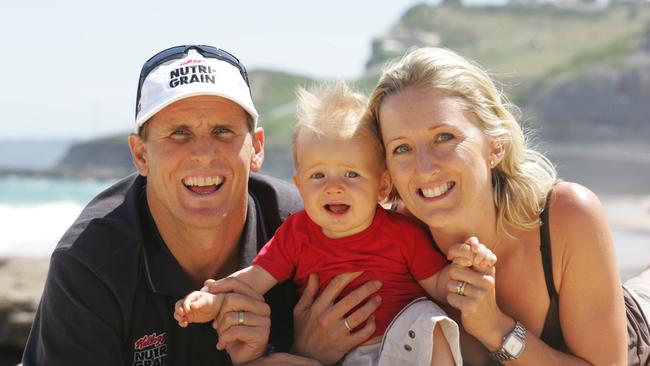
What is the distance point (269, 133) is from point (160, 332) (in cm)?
8056

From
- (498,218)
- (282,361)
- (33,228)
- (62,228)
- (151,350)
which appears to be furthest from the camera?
(33,228)

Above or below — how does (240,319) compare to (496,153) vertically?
below

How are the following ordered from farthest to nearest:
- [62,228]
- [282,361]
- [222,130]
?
[62,228], [222,130], [282,361]

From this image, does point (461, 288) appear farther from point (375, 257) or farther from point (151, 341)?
point (151, 341)

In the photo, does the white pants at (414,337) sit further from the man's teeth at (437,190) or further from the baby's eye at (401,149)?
the baby's eye at (401,149)

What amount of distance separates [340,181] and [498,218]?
2.48 feet

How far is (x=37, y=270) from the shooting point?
25.7 feet

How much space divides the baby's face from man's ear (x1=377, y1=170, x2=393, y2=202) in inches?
1.6

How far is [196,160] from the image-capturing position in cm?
375

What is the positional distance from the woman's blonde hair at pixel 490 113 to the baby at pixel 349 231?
0.19m

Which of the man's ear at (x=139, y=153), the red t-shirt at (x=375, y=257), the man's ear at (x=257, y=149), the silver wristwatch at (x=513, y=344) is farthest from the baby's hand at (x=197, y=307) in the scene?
the silver wristwatch at (x=513, y=344)

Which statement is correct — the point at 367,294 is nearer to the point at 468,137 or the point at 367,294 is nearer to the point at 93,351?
the point at 468,137

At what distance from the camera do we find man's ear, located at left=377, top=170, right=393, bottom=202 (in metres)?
3.69

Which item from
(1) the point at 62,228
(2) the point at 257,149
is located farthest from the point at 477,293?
(1) the point at 62,228
